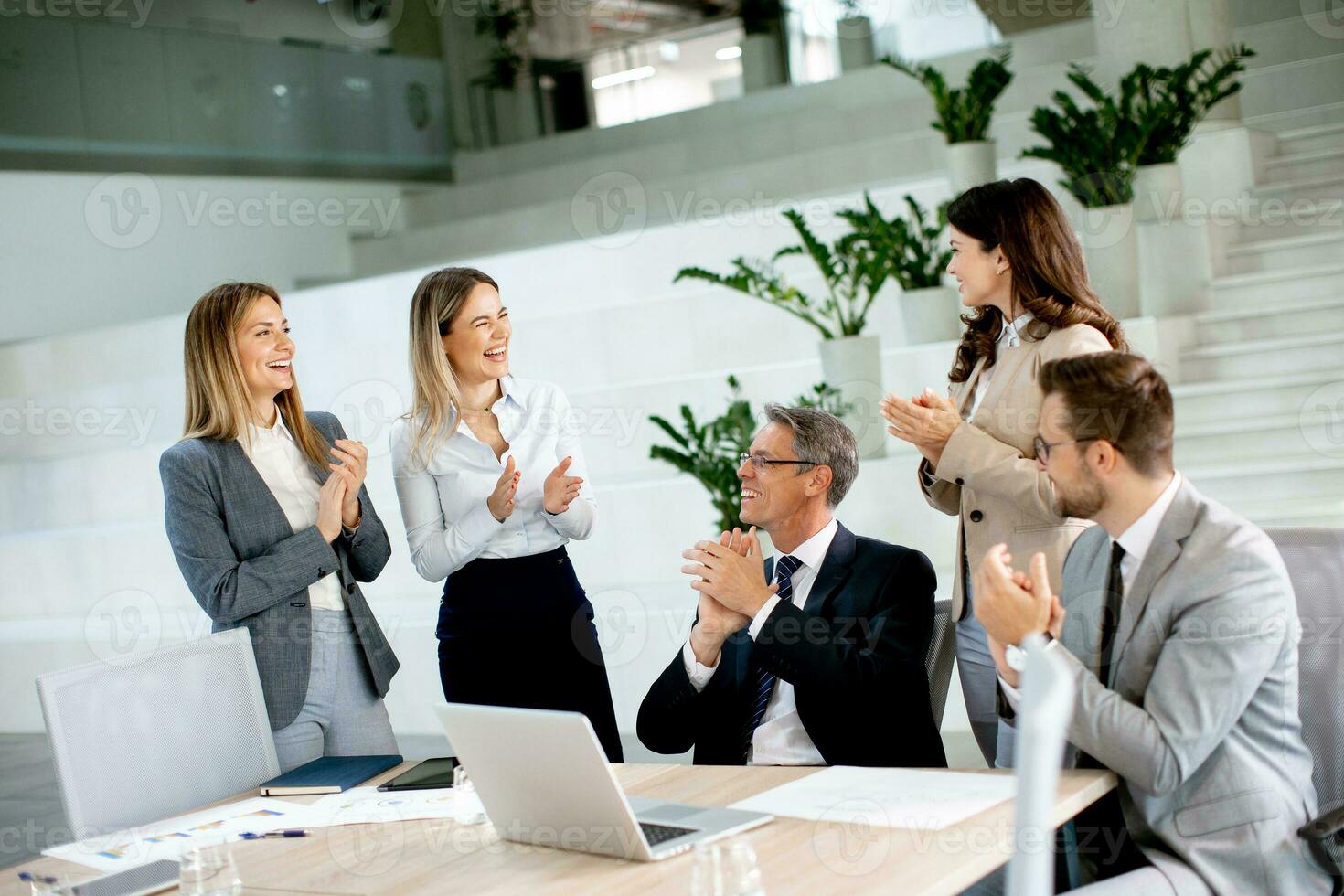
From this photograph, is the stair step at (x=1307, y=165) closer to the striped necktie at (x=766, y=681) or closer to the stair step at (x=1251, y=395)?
the stair step at (x=1251, y=395)

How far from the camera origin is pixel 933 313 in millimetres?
5879

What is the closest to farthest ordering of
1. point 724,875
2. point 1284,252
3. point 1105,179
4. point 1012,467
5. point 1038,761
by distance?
point 1038,761 < point 724,875 < point 1012,467 < point 1105,179 < point 1284,252

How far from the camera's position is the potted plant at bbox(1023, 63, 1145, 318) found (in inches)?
225

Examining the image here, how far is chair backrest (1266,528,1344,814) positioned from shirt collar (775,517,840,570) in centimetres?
85

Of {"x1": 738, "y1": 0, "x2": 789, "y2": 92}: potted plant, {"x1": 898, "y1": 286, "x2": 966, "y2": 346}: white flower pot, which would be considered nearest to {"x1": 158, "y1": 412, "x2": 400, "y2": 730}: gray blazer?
{"x1": 898, "y1": 286, "x2": 966, "y2": 346}: white flower pot

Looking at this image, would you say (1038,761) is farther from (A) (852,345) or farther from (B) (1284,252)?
(B) (1284,252)

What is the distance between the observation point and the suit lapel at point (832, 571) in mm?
2572

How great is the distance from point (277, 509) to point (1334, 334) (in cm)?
464

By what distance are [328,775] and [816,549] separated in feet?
3.33

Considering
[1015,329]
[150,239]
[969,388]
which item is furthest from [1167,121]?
[150,239]

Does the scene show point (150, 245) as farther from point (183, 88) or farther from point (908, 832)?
point (908, 832)

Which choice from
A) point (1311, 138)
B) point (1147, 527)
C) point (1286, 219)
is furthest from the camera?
point (1311, 138)

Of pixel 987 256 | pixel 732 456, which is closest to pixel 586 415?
pixel 732 456

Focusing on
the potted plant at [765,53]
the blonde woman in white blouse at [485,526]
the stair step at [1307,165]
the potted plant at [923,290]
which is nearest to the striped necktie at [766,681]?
the blonde woman in white blouse at [485,526]
